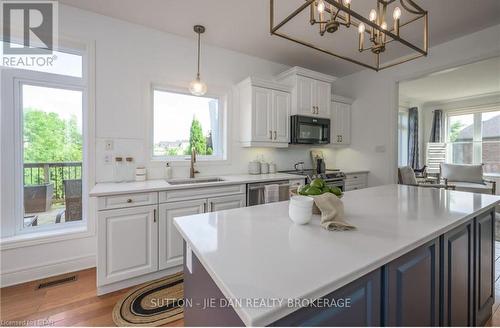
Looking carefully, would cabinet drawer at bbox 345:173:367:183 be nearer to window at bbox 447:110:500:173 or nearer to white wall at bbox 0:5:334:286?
white wall at bbox 0:5:334:286

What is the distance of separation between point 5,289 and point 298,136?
Result: 3497mm

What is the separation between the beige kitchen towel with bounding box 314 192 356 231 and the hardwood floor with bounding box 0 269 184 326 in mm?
1341

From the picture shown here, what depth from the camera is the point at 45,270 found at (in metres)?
2.14

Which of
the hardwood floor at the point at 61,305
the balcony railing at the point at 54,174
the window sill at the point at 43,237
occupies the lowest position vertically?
the hardwood floor at the point at 61,305

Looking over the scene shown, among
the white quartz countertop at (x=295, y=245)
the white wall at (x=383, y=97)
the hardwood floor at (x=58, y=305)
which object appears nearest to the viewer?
the white quartz countertop at (x=295, y=245)

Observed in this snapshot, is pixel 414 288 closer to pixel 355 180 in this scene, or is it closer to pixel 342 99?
pixel 355 180

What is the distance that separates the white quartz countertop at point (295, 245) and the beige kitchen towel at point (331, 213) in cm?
3

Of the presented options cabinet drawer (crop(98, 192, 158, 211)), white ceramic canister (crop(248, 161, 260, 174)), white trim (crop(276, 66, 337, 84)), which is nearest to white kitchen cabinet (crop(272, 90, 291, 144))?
white trim (crop(276, 66, 337, 84))

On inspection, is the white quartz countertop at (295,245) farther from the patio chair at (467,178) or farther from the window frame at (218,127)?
the patio chair at (467,178)

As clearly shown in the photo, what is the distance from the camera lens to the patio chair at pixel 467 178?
455 cm

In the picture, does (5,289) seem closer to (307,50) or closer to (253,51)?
(253,51)

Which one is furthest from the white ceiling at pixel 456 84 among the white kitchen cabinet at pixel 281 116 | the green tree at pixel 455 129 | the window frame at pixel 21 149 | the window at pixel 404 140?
the window frame at pixel 21 149

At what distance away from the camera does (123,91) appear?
2.47 meters

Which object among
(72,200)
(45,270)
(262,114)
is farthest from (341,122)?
(45,270)
